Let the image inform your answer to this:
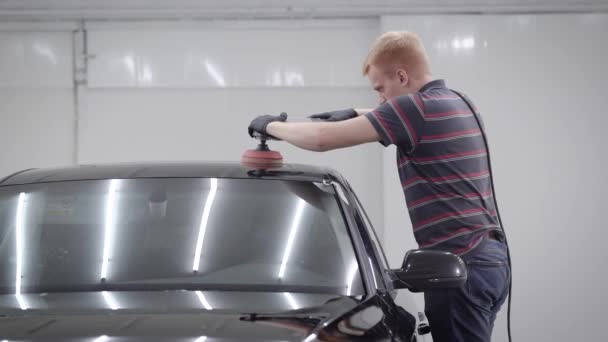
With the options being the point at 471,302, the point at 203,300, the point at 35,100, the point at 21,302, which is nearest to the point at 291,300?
the point at 203,300

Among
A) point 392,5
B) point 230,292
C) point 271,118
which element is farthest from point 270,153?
point 392,5

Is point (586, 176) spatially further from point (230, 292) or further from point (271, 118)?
point (230, 292)

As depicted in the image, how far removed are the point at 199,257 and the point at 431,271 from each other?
0.53 metres

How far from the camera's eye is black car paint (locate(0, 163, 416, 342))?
4.83 ft

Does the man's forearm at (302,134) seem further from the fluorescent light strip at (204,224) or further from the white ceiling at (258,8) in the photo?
the white ceiling at (258,8)

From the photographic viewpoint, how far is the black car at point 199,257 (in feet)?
5.32

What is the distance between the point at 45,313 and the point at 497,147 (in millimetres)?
4922

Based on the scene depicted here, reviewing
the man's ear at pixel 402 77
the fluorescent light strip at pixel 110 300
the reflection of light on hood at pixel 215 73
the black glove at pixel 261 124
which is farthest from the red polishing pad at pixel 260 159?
the reflection of light on hood at pixel 215 73

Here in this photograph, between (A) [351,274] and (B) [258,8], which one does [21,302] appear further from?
(B) [258,8]

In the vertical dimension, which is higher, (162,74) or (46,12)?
(46,12)

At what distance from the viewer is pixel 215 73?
6.40 metres

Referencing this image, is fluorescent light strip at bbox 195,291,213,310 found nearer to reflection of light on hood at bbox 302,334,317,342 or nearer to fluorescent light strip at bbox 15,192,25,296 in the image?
reflection of light on hood at bbox 302,334,317,342

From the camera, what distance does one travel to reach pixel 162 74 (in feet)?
21.0

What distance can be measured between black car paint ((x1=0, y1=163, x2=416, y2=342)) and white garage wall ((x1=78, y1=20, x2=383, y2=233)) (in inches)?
172
